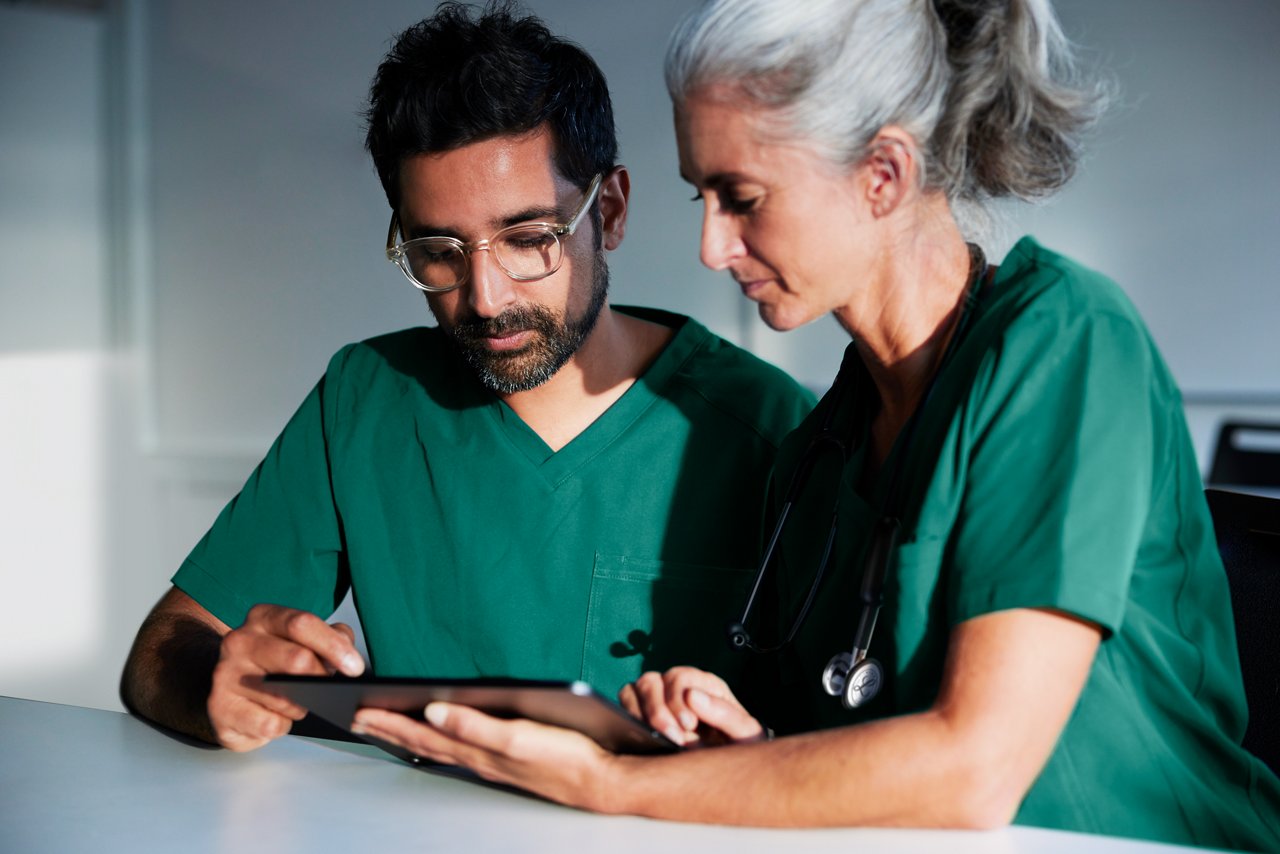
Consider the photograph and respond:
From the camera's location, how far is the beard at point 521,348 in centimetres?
145

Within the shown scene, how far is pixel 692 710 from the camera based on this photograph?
106 centimetres

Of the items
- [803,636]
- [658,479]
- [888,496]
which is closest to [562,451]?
[658,479]

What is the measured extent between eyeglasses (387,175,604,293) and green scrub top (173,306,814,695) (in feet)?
0.59

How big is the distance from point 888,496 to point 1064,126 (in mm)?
362

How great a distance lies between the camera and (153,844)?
0.92 m

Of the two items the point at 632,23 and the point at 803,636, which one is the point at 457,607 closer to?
the point at 803,636

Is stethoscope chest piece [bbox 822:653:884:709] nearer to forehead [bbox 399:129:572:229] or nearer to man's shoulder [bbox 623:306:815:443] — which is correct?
man's shoulder [bbox 623:306:815:443]

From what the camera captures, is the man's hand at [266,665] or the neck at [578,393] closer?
the man's hand at [266,665]

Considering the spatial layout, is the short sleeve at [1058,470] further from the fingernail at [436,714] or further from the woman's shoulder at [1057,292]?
the fingernail at [436,714]

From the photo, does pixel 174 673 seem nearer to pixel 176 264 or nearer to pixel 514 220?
pixel 514 220

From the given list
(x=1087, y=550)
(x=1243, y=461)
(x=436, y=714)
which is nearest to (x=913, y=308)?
(x=1087, y=550)

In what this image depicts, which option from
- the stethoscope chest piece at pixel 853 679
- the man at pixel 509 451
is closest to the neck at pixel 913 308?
the stethoscope chest piece at pixel 853 679

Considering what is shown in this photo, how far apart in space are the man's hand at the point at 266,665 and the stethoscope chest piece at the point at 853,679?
39 centimetres

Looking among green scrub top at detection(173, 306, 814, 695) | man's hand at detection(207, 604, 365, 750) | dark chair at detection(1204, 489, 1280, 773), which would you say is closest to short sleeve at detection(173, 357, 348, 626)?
green scrub top at detection(173, 306, 814, 695)
